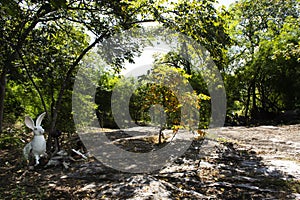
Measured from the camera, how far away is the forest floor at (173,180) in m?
3.44

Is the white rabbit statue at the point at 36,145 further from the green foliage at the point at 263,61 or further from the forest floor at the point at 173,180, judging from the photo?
the green foliage at the point at 263,61

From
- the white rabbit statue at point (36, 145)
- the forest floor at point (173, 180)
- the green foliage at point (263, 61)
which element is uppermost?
the green foliage at point (263, 61)

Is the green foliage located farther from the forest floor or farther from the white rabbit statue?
the white rabbit statue

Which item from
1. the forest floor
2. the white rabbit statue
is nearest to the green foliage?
the forest floor

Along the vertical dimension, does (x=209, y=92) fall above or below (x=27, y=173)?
above

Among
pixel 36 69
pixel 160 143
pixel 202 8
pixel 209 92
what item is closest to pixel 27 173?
pixel 36 69

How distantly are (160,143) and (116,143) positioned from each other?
125 centimetres

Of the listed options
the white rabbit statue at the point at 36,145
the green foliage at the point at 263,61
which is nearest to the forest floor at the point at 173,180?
the white rabbit statue at the point at 36,145

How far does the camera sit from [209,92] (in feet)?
42.5

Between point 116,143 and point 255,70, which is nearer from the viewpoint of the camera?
point 116,143

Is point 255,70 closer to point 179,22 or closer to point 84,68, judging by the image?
point 84,68

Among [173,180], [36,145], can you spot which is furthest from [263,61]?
[36,145]

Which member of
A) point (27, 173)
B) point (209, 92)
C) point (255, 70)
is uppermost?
point (255, 70)

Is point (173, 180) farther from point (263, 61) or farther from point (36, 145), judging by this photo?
point (263, 61)
